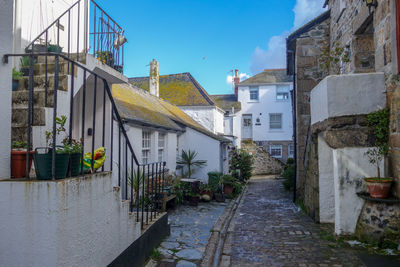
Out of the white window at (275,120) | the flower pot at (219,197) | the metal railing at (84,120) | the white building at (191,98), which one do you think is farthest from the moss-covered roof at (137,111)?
the white window at (275,120)

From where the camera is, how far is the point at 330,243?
222 inches

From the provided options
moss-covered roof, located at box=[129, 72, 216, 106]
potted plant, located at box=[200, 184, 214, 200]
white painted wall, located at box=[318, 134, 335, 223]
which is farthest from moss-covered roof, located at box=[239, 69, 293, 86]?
white painted wall, located at box=[318, 134, 335, 223]

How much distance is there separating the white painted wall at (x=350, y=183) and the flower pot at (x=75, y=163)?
14.4 feet

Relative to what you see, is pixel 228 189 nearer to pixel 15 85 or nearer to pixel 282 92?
pixel 15 85

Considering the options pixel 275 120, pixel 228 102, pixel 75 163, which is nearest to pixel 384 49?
pixel 75 163

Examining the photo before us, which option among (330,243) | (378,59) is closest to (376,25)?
(378,59)

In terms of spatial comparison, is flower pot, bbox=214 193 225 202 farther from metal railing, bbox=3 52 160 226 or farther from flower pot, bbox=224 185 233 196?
metal railing, bbox=3 52 160 226

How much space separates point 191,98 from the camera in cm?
2189

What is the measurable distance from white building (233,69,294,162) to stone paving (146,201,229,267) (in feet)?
54.2

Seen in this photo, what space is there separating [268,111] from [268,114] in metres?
0.27

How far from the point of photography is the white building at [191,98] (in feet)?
69.6

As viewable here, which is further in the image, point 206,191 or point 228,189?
point 228,189

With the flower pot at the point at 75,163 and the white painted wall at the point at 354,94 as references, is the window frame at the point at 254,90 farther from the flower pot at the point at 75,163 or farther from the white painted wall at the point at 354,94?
the flower pot at the point at 75,163

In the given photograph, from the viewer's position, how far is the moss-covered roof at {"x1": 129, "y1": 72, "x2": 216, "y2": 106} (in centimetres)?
2163
